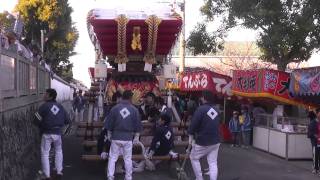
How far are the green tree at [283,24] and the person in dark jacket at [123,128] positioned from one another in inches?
314

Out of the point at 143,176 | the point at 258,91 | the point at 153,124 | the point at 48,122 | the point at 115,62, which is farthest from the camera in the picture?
the point at 258,91

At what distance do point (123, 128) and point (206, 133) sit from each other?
1.50 meters

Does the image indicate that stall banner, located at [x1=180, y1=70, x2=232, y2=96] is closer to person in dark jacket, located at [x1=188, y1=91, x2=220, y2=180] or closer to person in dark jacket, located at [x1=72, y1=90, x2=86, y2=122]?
person in dark jacket, located at [x1=72, y1=90, x2=86, y2=122]

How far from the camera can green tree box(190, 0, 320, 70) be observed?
613 inches

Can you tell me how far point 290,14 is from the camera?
53.3 ft

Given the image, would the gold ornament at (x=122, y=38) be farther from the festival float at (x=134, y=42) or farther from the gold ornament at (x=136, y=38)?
the gold ornament at (x=136, y=38)

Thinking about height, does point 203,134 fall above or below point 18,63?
below

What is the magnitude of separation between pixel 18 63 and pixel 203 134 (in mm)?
4383

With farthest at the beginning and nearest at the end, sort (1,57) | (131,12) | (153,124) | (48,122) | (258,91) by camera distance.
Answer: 1. (258,91)
2. (131,12)
3. (153,124)
4. (48,122)
5. (1,57)

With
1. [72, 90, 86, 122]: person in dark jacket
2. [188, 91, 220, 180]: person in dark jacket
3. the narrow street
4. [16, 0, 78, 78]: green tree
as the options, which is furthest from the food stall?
[16, 0, 78, 78]: green tree

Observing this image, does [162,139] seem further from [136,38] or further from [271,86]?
[271,86]

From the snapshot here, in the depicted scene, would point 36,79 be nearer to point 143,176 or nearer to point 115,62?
point 115,62

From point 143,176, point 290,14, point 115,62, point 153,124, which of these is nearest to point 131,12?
point 115,62

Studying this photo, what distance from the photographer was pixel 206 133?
29.4 feet
